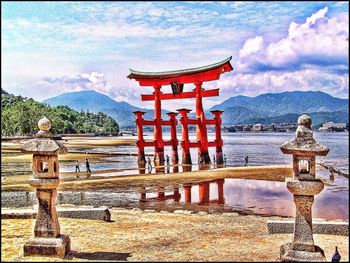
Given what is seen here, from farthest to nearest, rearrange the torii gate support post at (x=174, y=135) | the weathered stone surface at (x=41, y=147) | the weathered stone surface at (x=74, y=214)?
the torii gate support post at (x=174, y=135) < the weathered stone surface at (x=74, y=214) < the weathered stone surface at (x=41, y=147)

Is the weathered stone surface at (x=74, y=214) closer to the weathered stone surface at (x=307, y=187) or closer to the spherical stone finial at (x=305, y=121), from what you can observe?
the weathered stone surface at (x=307, y=187)

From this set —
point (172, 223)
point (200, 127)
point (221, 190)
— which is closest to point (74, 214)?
point (172, 223)

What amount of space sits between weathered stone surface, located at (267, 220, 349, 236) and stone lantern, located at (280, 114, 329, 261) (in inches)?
105

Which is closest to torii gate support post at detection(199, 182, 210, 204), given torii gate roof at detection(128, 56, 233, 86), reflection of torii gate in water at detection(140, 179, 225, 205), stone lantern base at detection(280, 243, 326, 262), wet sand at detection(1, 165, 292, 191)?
reflection of torii gate in water at detection(140, 179, 225, 205)

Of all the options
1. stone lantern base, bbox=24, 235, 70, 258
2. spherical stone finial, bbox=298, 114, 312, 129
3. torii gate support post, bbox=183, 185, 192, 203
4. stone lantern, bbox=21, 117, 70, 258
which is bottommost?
torii gate support post, bbox=183, 185, 192, 203

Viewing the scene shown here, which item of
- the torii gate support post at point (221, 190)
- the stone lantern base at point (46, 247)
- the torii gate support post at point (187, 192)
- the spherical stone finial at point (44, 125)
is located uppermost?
the spherical stone finial at point (44, 125)

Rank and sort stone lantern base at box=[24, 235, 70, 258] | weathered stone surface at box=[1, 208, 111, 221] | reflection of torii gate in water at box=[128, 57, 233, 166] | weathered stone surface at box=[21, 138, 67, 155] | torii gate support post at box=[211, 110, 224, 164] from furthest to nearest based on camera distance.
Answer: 1. torii gate support post at box=[211, 110, 224, 164]
2. reflection of torii gate in water at box=[128, 57, 233, 166]
3. weathered stone surface at box=[1, 208, 111, 221]
4. weathered stone surface at box=[21, 138, 67, 155]
5. stone lantern base at box=[24, 235, 70, 258]

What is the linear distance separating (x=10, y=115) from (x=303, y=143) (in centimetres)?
9057

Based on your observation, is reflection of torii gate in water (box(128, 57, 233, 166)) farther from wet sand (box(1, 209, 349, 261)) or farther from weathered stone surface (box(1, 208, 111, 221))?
weathered stone surface (box(1, 208, 111, 221))

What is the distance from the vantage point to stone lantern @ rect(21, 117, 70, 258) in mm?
7621

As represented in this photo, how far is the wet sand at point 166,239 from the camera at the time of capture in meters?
7.87

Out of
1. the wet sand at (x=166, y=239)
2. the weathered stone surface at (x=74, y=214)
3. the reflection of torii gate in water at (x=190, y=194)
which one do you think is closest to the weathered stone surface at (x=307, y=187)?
the wet sand at (x=166, y=239)

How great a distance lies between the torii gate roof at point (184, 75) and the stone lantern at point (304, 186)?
2625cm

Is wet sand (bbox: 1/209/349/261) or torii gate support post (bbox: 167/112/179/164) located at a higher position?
torii gate support post (bbox: 167/112/179/164)
